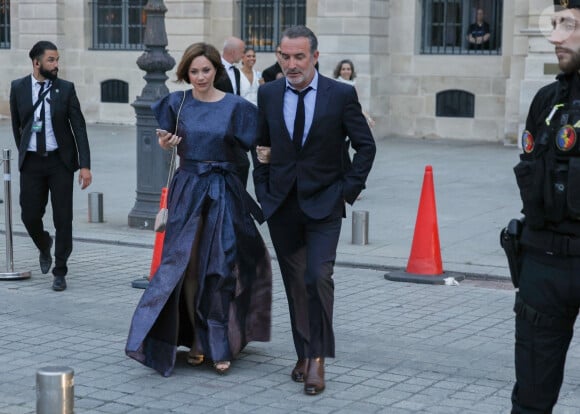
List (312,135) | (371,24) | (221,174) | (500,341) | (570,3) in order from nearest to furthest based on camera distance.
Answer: (570,3) < (312,135) < (221,174) < (500,341) < (371,24)

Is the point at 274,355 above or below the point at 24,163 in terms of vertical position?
below

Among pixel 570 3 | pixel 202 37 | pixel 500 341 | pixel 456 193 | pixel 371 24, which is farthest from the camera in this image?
pixel 202 37

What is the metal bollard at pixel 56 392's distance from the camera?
422 centimetres

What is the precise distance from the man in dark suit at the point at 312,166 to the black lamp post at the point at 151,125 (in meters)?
5.59

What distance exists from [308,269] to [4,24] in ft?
67.8

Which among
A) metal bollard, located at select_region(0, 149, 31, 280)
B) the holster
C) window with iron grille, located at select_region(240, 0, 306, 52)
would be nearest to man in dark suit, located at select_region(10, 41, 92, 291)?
metal bollard, located at select_region(0, 149, 31, 280)


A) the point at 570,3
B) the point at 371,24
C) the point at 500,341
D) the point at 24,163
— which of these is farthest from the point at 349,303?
the point at 371,24

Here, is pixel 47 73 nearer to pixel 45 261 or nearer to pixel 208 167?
pixel 45 261

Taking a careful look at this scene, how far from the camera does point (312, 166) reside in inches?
243

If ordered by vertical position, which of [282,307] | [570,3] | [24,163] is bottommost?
[282,307]

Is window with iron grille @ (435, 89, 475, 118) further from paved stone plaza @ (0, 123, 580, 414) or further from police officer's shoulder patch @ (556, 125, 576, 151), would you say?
police officer's shoulder patch @ (556, 125, 576, 151)

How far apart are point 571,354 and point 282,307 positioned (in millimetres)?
2171

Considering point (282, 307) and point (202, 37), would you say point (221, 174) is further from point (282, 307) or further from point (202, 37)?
point (202, 37)

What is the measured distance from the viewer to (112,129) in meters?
23.0
